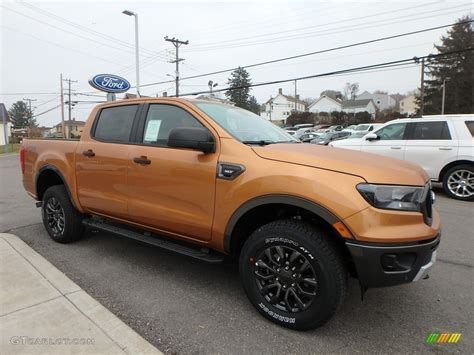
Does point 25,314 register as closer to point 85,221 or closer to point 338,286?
point 85,221

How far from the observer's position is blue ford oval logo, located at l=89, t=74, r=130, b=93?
34.3 feet

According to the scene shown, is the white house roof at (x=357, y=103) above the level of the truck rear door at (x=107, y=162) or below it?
above

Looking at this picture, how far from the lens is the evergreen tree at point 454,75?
42500 millimetres

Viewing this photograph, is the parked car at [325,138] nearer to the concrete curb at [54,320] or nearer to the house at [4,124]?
the concrete curb at [54,320]

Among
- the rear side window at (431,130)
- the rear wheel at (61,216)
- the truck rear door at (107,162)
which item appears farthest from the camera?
the rear side window at (431,130)

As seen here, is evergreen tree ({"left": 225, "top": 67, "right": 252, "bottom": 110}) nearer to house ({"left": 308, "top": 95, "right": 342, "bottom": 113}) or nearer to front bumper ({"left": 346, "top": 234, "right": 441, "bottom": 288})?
house ({"left": 308, "top": 95, "right": 342, "bottom": 113})

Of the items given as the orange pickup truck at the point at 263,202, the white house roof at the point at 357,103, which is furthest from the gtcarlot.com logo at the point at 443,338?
the white house roof at the point at 357,103

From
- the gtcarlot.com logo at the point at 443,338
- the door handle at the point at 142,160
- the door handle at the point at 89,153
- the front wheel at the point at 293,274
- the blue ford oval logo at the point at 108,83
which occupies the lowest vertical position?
the gtcarlot.com logo at the point at 443,338

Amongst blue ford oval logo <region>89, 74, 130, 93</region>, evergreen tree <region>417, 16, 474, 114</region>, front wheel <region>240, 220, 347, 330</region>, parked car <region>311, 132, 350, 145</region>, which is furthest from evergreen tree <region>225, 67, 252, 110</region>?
front wheel <region>240, 220, 347, 330</region>

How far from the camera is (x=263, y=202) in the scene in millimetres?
2748

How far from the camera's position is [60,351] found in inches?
96.7

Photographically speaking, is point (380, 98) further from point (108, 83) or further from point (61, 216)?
point (61, 216)

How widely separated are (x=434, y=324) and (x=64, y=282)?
11.0 feet

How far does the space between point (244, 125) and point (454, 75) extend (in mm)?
50315
